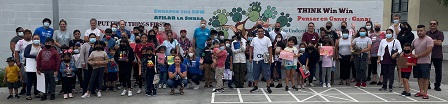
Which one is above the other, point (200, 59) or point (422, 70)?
point (200, 59)

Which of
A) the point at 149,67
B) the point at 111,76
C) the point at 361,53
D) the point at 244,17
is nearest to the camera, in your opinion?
the point at 149,67

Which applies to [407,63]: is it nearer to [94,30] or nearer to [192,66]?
[192,66]

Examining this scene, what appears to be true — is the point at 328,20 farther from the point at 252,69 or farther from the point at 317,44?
the point at 252,69

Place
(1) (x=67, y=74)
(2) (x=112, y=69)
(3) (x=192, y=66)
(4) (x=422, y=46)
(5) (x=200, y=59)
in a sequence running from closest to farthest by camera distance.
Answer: (4) (x=422, y=46) < (1) (x=67, y=74) < (2) (x=112, y=69) < (3) (x=192, y=66) < (5) (x=200, y=59)

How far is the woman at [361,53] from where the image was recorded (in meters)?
9.55

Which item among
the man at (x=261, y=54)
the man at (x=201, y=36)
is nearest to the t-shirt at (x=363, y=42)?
the man at (x=261, y=54)

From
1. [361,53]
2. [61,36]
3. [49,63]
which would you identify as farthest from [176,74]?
[361,53]

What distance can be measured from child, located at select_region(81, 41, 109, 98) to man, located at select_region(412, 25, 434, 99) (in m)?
7.11

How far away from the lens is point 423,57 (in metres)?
8.12

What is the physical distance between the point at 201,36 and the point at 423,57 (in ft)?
18.8

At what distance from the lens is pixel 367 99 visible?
7.98m

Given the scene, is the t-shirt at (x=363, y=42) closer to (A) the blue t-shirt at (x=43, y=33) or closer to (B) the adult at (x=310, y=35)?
(B) the adult at (x=310, y=35)

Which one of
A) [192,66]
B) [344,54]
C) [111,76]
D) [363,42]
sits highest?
[363,42]

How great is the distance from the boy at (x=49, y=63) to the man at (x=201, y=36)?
3865 millimetres
